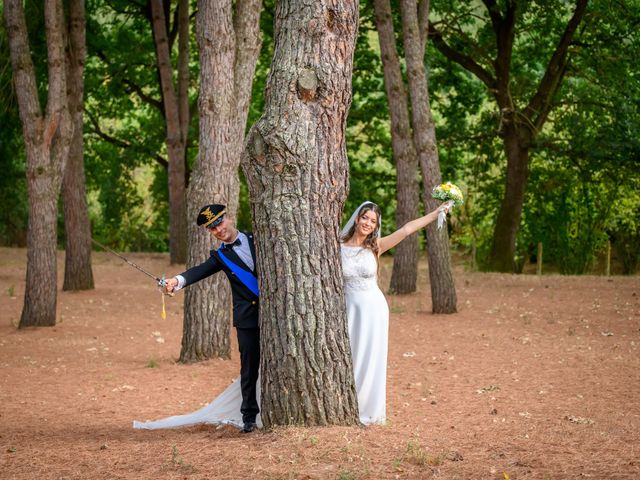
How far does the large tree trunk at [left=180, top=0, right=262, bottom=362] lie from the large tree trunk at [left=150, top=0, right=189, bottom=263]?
44.9 ft

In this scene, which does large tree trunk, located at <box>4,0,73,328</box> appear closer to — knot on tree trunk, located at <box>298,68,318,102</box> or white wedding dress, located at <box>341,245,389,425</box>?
white wedding dress, located at <box>341,245,389,425</box>

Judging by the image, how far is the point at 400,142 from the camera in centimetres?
1975

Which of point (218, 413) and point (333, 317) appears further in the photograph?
point (218, 413)

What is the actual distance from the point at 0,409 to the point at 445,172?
68.7 ft

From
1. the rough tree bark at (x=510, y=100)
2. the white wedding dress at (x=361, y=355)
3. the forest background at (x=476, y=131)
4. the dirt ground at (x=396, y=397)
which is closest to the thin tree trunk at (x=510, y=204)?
the rough tree bark at (x=510, y=100)

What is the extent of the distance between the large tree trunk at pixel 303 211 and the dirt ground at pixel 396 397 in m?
0.37

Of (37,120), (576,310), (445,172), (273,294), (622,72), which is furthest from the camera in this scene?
(445,172)

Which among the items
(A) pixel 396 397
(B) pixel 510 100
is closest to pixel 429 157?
(A) pixel 396 397

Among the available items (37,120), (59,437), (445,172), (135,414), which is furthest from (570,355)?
(445,172)

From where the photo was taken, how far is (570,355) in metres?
13.0

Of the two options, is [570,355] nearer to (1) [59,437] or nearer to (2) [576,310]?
(2) [576,310]

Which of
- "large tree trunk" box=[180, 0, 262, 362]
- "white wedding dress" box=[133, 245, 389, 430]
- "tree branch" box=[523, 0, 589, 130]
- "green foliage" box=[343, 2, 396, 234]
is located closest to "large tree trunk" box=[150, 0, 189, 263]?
"green foliage" box=[343, 2, 396, 234]

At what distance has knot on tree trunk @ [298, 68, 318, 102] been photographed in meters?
7.32

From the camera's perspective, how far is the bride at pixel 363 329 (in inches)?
338
